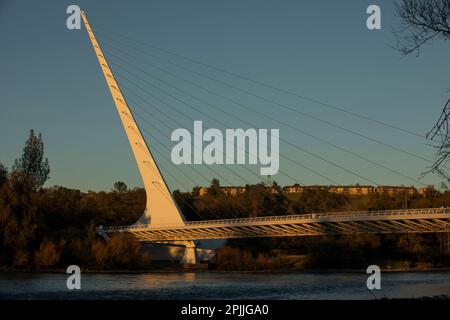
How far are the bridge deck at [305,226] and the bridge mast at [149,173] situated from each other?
122 centimetres

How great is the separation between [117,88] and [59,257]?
59.5 ft

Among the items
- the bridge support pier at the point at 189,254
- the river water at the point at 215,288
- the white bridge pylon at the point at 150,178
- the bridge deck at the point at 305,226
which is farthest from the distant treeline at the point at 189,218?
the river water at the point at 215,288

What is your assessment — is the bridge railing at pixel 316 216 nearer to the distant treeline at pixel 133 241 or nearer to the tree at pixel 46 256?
the distant treeline at pixel 133 241

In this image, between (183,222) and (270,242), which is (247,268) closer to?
(183,222)

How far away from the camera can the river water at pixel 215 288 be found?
34125 mm

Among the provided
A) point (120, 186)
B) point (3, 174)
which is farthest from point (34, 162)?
point (120, 186)

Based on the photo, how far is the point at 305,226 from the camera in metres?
60.0

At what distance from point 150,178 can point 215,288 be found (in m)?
28.1

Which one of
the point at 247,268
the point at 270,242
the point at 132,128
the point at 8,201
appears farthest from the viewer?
the point at 270,242

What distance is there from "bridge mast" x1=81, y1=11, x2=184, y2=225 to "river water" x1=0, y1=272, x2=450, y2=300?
18.6m

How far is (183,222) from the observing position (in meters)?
65.4

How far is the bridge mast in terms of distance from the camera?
2618 inches
